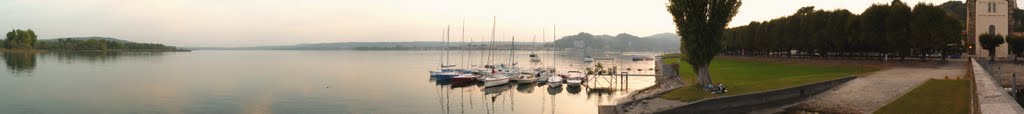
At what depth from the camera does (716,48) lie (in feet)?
137

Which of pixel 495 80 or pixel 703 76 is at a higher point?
pixel 703 76

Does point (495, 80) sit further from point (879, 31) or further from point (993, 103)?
point (993, 103)

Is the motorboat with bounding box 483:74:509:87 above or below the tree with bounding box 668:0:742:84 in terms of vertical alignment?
below

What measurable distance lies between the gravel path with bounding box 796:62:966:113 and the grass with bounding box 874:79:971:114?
2.61 ft

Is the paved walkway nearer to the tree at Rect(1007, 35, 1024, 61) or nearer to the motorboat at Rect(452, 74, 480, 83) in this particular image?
the motorboat at Rect(452, 74, 480, 83)

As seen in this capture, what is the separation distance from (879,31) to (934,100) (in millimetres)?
35845

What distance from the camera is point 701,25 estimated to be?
40250 mm

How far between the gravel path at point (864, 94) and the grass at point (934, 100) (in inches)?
31.4

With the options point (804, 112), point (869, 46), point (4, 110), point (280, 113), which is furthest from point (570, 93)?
point (4, 110)

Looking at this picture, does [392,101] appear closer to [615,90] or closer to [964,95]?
[615,90]

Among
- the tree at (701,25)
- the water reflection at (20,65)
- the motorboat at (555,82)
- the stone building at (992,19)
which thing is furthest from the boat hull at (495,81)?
the water reflection at (20,65)

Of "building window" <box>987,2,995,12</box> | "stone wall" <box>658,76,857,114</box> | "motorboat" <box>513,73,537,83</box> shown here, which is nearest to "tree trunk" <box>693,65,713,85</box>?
"stone wall" <box>658,76,857,114</box>

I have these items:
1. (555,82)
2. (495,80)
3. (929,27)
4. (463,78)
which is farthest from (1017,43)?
(463,78)

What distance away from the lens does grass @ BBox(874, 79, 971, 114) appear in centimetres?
2603
